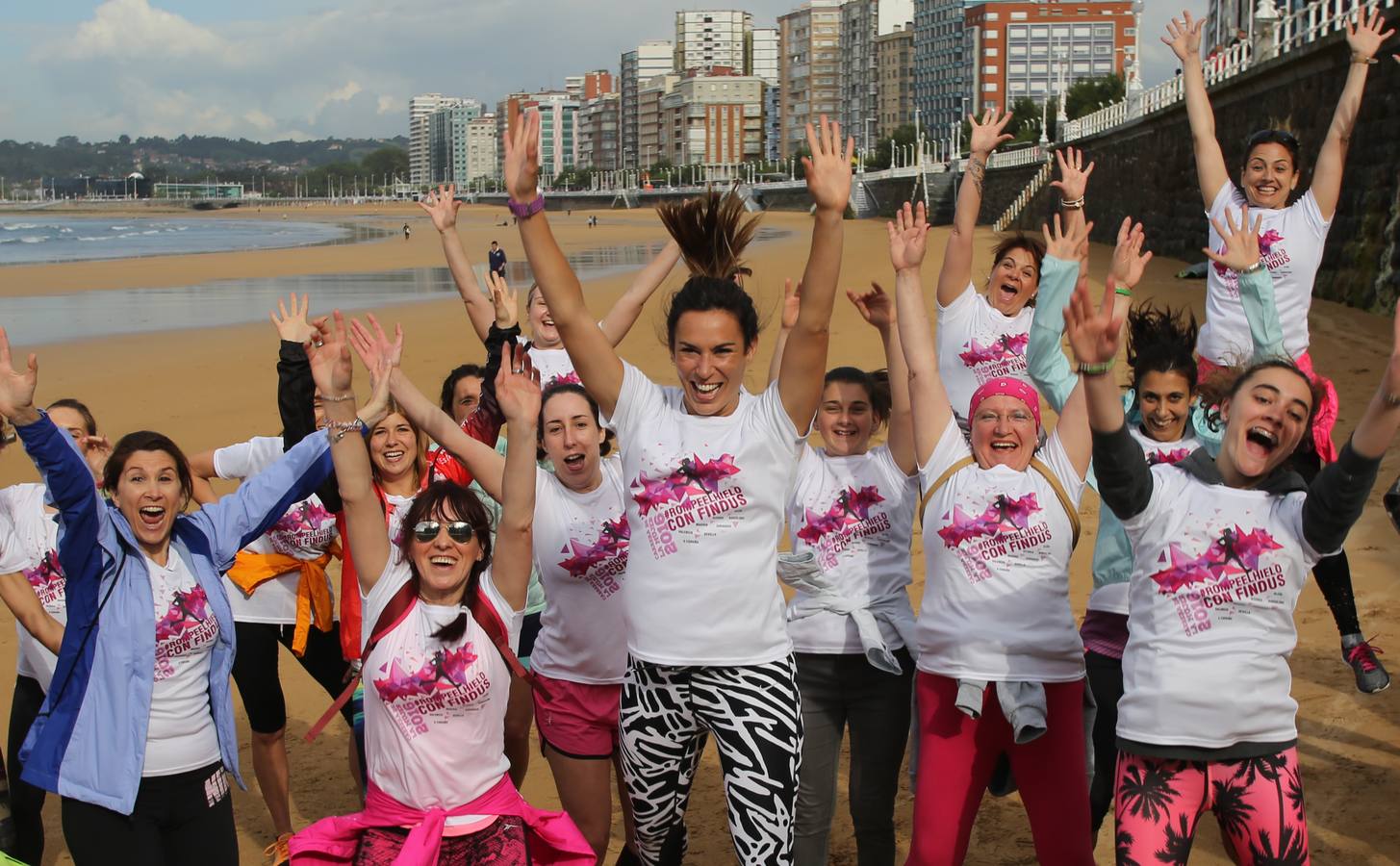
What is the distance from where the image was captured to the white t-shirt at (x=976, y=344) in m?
5.43

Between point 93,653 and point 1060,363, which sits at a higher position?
point 1060,363

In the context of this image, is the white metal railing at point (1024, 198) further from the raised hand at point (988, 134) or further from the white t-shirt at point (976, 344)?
the white t-shirt at point (976, 344)

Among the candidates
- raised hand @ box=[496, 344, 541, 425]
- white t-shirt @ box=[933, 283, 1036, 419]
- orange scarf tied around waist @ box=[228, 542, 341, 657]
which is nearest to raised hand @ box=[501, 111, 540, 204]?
raised hand @ box=[496, 344, 541, 425]

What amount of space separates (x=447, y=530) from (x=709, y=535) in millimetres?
754

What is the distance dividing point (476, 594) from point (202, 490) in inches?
84.0

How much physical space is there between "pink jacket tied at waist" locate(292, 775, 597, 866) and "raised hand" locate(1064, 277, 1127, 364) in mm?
1843

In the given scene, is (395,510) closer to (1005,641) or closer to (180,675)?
(180,675)

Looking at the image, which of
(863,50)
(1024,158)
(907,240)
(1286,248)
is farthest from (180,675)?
(863,50)

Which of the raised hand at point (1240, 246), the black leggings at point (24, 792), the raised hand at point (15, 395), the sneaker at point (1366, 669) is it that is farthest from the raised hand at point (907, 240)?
the black leggings at point (24, 792)

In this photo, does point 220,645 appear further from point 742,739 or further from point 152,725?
point 742,739

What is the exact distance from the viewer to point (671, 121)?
636 feet

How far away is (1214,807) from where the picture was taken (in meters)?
3.41

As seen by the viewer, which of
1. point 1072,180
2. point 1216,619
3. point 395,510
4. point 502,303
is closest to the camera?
point 1216,619

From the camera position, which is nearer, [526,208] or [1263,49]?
[526,208]
